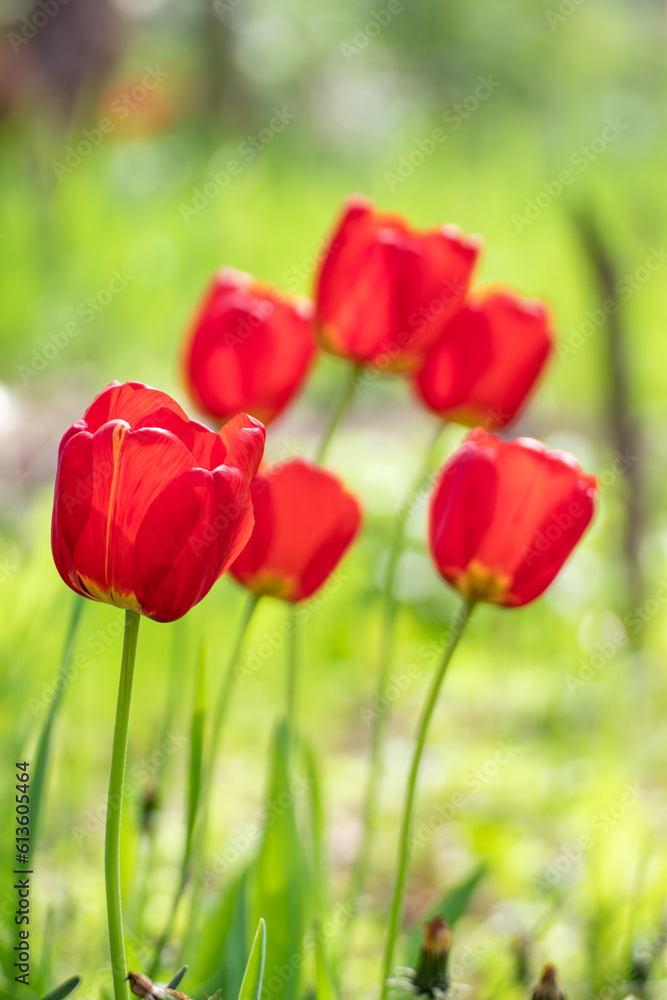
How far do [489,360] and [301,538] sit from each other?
30 cm

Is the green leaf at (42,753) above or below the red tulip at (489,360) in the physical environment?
below

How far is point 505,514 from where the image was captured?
75 centimetres

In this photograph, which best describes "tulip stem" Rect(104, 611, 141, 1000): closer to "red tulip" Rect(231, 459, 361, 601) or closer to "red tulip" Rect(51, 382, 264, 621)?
"red tulip" Rect(51, 382, 264, 621)

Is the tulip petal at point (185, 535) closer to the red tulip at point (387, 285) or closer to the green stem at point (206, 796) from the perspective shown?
the green stem at point (206, 796)

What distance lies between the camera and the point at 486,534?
74cm

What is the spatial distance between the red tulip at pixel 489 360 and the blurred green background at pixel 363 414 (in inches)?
14.8

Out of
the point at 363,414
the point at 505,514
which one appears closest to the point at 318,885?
the point at 505,514

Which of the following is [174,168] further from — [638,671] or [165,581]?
[165,581]

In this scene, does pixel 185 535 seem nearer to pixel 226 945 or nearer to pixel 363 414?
pixel 226 945

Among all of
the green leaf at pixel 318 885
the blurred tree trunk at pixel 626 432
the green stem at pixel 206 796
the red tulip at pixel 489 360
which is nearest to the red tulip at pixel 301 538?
the green stem at pixel 206 796

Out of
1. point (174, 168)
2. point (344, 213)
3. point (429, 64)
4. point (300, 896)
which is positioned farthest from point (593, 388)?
point (429, 64)

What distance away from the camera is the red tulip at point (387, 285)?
95 centimetres

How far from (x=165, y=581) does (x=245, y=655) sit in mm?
1497

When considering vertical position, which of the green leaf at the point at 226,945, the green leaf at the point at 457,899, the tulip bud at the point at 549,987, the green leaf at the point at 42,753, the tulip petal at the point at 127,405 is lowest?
the green leaf at the point at 226,945
